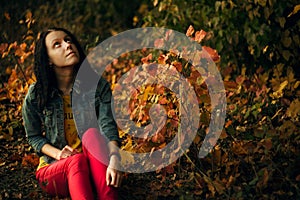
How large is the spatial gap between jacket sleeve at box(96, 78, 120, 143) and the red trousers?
0.09 metres

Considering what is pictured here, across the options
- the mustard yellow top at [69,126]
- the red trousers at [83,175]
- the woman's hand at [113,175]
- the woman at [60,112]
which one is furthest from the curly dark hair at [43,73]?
the woman's hand at [113,175]

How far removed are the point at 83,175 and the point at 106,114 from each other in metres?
0.43

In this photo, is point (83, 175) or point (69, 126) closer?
point (83, 175)

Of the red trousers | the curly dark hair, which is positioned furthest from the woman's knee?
Result: the curly dark hair

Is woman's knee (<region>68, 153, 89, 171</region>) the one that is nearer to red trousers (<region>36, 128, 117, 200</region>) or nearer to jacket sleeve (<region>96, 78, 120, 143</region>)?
red trousers (<region>36, 128, 117, 200</region>)

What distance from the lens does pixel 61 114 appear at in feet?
10.2

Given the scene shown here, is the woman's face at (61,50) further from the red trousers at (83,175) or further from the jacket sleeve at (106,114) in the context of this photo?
the red trousers at (83,175)

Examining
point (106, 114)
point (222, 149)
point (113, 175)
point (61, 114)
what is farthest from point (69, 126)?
point (222, 149)

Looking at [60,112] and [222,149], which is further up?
[60,112]

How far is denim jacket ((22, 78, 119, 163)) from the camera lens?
308 centimetres

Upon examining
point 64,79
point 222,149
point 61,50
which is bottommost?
point 222,149

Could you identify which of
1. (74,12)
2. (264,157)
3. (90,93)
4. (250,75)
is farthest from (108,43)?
(264,157)

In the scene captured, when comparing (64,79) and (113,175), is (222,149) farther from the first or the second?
(64,79)

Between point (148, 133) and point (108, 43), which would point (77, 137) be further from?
point (108, 43)
